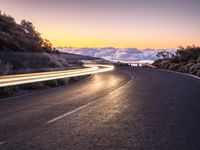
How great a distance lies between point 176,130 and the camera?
7457mm

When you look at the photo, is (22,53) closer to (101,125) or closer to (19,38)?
(19,38)

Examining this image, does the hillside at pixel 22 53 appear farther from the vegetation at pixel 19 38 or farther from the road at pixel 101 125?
the road at pixel 101 125

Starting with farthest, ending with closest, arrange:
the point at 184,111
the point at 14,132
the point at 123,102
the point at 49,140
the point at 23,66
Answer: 1. the point at 23,66
2. the point at 123,102
3. the point at 184,111
4. the point at 14,132
5. the point at 49,140

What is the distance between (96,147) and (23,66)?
19107 millimetres

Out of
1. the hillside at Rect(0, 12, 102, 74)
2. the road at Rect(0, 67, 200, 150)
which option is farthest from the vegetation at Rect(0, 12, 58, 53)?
the road at Rect(0, 67, 200, 150)

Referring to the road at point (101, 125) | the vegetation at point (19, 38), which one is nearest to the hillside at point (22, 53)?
the vegetation at point (19, 38)

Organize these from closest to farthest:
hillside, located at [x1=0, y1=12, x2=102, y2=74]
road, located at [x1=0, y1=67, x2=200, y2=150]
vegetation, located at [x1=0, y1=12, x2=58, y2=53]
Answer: road, located at [x1=0, y1=67, x2=200, y2=150], hillside, located at [x1=0, y1=12, x2=102, y2=74], vegetation, located at [x1=0, y1=12, x2=58, y2=53]

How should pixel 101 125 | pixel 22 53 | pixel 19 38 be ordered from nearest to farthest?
pixel 101 125 < pixel 22 53 < pixel 19 38

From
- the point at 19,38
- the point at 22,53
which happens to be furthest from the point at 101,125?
the point at 19,38

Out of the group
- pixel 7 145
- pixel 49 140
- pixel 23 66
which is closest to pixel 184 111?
pixel 49 140

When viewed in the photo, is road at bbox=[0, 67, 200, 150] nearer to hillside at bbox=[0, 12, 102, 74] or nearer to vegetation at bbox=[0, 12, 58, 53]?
hillside at bbox=[0, 12, 102, 74]

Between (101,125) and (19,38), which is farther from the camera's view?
(19,38)

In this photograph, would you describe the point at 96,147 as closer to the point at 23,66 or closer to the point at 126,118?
the point at 126,118

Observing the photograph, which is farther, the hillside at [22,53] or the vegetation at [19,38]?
the vegetation at [19,38]
